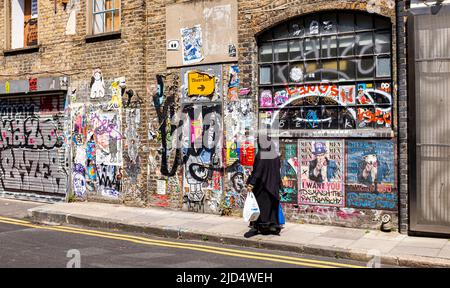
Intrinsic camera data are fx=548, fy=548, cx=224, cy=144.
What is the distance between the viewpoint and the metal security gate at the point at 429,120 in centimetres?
945

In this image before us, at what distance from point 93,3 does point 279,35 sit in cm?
578

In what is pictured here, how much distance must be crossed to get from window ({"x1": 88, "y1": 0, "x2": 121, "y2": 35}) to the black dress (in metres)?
6.31

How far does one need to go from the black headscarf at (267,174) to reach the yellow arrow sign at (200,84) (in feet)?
9.01

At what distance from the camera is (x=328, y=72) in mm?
10766

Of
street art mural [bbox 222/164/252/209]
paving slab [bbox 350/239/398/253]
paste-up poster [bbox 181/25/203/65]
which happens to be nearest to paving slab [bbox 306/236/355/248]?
paving slab [bbox 350/239/398/253]


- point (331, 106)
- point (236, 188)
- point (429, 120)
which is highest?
point (331, 106)

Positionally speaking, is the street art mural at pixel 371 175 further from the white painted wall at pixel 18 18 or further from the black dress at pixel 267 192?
the white painted wall at pixel 18 18

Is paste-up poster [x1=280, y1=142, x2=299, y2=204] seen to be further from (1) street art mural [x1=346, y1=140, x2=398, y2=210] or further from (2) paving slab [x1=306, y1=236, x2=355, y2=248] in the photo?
(2) paving slab [x1=306, y1=236, x2=355, y2=248]

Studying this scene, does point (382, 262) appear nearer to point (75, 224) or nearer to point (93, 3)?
point (75, 224)

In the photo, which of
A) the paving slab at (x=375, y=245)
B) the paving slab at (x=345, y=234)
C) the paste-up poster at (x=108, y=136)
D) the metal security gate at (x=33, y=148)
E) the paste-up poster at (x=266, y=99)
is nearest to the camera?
the paving slab at (x=375, y=245)

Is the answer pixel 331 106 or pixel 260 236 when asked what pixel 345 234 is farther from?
pixel 331 106

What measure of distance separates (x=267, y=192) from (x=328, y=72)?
2730mm

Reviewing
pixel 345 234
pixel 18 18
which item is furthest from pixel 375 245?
pixel 18 18

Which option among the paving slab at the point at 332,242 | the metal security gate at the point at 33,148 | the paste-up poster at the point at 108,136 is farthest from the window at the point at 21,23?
the paving slab at the point at 332,242
